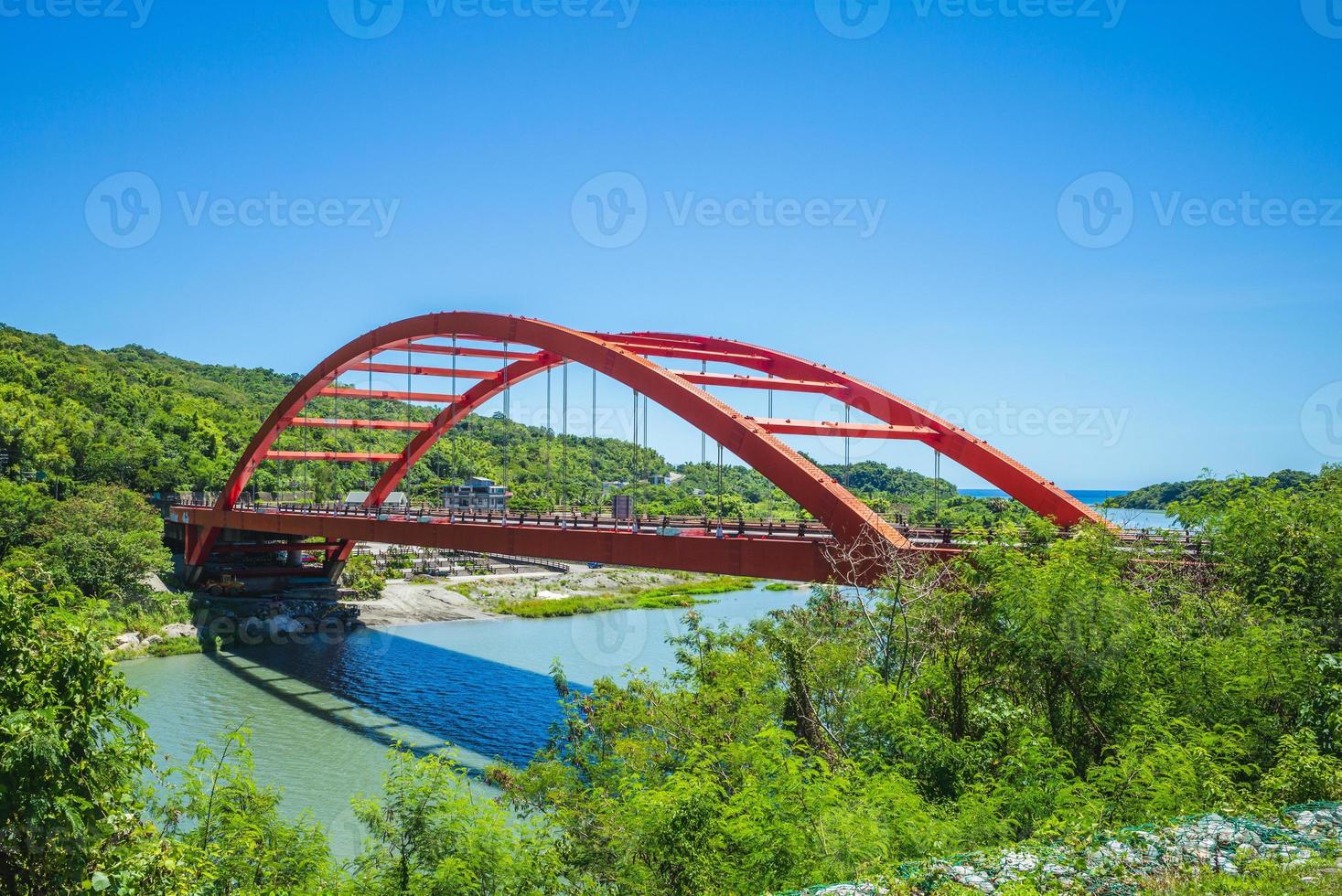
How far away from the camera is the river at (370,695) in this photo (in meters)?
19.8

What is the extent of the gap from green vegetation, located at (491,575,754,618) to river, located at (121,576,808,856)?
3316mm

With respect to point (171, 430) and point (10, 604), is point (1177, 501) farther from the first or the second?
point (171, 430)

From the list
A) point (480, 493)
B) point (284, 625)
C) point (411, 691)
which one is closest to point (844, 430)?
point (411, 691)

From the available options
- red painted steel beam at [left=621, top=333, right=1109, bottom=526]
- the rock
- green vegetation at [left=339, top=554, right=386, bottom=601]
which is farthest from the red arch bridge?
green vegetation at [left=339, top=554, right=386, bottom=601]

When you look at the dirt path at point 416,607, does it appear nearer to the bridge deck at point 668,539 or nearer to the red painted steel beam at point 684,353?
the bridge deck at point 668,539

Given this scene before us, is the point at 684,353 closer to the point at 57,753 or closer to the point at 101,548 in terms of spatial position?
the point at 57,753

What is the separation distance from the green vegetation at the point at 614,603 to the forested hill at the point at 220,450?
17.7 ft

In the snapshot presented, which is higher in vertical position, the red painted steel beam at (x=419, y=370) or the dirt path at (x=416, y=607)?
the red painted steel beam at (x=419, y=370)

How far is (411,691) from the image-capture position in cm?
2739

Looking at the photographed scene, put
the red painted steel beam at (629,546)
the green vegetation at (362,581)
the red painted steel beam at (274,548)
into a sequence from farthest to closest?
the green vegetation at (362,581) → the red painted steel beam at (274,548) → the red painted steel beam at (629,546)

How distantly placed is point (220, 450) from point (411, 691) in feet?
128

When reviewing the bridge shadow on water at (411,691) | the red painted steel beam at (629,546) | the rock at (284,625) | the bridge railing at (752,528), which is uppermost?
the bridge railing at (752,528)

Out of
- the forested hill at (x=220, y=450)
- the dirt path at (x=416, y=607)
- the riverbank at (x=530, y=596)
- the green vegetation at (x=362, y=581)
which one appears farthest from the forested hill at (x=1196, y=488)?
the green vegetation at (x=362, y=581)

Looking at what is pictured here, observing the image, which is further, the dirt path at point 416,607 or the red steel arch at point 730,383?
the dirt path at point 416,607
